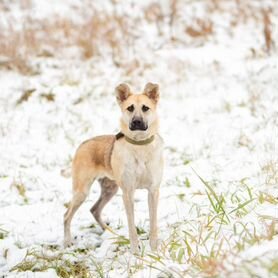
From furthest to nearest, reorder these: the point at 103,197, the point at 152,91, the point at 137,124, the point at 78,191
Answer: the point at 103,197 → the point at 78,191 → the point at 152,91 → the point at 137,124

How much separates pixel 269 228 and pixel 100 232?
9.04 ft

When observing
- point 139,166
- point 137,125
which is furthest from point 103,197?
point 137,125

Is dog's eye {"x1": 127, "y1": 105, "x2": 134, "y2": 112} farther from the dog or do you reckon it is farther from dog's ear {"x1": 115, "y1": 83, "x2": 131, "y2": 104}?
dog's ear {"x1": 115, "y1": 83, "x2": 131, "y2": 104}

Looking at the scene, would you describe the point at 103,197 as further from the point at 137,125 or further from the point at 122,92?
the point at 137,125

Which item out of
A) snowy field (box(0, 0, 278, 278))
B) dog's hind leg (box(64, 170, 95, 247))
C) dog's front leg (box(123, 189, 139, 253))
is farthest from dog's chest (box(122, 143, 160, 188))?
dog's hind leg (box(64, 170, 95, 247))

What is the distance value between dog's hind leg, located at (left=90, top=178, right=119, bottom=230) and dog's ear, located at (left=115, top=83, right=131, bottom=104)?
1.15 metres

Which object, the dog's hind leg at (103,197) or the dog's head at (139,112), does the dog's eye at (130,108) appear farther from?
the dog's hind leg at (103,197)

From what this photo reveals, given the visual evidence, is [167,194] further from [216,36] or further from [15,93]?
[216,36]

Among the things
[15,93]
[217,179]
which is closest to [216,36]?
[15,93]

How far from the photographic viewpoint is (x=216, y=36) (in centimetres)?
1404

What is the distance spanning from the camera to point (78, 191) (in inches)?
211

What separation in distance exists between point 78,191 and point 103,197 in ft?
1.51

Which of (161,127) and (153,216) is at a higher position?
(161,127)

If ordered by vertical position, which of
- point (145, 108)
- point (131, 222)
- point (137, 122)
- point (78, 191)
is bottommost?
point (131, 222)
